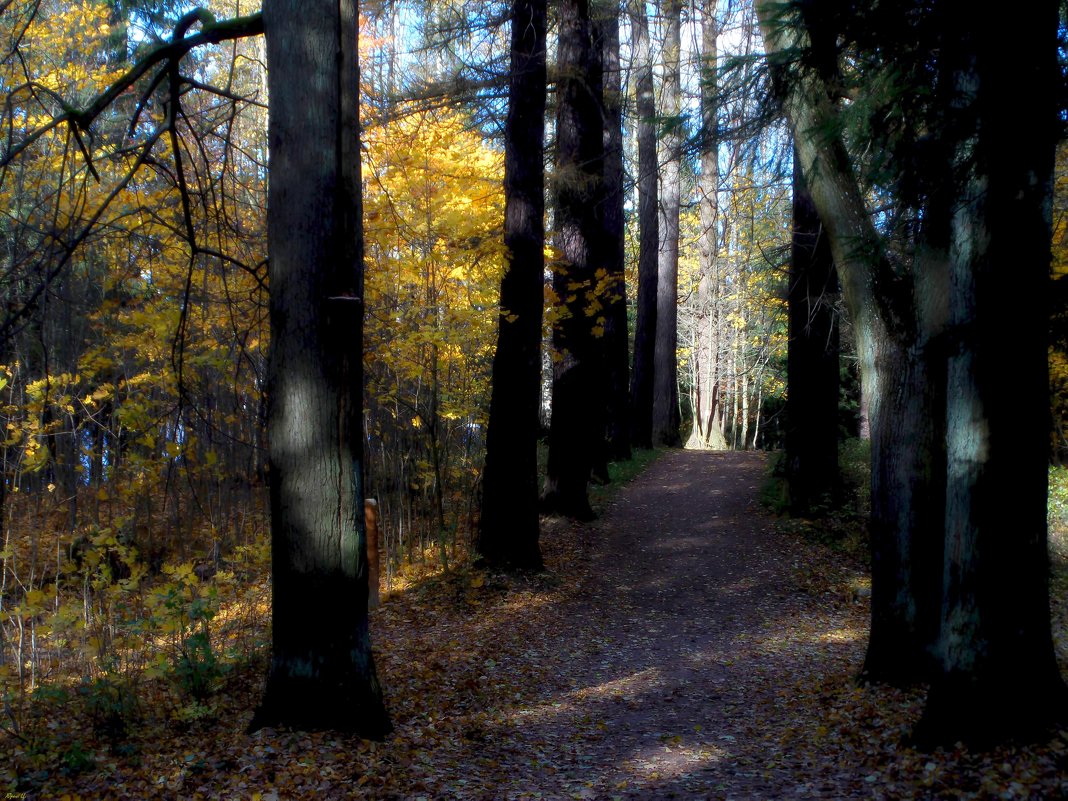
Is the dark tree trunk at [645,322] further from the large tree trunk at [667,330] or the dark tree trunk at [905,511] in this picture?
the dark tree trunk at [905,511]

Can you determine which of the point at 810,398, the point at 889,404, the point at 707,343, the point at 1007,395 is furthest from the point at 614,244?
the point at 707,343

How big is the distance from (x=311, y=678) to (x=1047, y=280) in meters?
4.93

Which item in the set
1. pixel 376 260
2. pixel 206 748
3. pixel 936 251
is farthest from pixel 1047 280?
pixel 376 260

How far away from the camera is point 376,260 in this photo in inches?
410

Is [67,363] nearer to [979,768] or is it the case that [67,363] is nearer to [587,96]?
[587,96]

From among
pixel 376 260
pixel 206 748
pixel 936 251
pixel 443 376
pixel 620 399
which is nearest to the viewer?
pixel 206 748

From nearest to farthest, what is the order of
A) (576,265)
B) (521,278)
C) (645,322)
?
(521,278) → (576,265) → (645,322)

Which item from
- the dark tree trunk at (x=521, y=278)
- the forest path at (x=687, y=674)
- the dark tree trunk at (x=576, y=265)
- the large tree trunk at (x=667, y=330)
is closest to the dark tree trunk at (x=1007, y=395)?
the forest path at (x=687, y=674)

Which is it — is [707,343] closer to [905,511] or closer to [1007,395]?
[905,511]

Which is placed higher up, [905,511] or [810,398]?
[810,398]

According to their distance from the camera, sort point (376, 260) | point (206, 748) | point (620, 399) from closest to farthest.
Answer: point (206, 748), point (376, 260), point (620, 399)

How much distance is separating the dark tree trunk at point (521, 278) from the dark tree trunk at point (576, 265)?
3.92 ft

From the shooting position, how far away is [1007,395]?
4.43 metres

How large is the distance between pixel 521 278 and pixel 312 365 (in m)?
5.24
